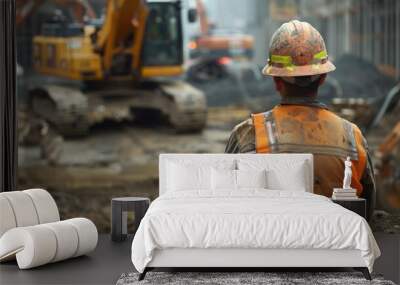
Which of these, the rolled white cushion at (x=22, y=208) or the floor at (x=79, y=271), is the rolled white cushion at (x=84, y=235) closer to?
the floor at (x=79, y=271)

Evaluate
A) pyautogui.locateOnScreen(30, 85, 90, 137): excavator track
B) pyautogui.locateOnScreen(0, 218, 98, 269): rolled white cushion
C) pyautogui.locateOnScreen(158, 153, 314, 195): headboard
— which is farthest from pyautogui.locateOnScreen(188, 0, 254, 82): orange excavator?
pyautogui.locateOnScreen(0, 218, 98, 269): rolled white cushion

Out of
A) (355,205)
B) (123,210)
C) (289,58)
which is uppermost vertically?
(289,58)

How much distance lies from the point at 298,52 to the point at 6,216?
329 cm

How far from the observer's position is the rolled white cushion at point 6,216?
6.55m

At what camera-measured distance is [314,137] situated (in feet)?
27.0

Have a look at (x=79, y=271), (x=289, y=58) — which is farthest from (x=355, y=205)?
(x=79, y=271)

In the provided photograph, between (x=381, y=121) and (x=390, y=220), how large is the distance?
3.45 feet

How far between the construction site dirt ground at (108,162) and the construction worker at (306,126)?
0.68 metres

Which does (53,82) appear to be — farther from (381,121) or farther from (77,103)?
(381,121)

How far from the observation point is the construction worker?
8180mm

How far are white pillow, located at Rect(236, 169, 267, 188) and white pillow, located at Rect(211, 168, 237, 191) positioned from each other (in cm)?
4

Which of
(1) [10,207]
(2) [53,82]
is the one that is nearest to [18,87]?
(2) [53,82]

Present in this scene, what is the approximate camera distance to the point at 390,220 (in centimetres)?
909

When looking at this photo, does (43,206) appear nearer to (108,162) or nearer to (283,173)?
(283,173)
